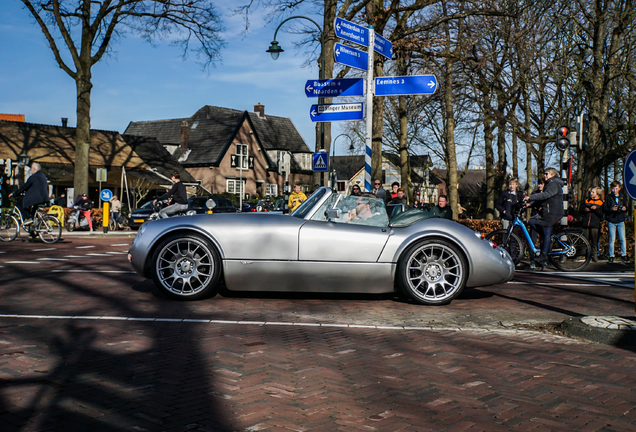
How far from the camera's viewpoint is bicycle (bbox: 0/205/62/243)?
16.3m

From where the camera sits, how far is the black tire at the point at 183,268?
7219 millimetres

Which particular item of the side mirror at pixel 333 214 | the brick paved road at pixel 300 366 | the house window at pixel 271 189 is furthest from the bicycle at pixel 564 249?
the house window at pixel 271 189

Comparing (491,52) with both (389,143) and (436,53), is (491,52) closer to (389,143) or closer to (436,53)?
(436,53)

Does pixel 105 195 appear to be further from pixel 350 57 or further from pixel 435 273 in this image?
pixel 435 273

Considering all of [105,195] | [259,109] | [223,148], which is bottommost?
[105,195]

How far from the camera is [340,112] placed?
13.1 meters

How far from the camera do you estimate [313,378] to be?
4230mm

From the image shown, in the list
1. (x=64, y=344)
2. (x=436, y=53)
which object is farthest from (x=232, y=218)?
(x=436, y=53)

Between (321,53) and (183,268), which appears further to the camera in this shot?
(321,53)

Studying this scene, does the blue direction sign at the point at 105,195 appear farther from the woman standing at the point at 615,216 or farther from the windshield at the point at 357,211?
the windshield at the point at 357,211

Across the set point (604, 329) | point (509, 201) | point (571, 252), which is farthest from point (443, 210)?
point (604, 329)

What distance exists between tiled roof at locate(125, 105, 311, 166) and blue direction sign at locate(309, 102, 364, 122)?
1788 inches

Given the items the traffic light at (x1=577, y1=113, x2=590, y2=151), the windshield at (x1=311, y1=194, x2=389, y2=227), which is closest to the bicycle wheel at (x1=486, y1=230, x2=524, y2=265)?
the traffic light at (x1=577, y1=113, x2=590, y2=151)

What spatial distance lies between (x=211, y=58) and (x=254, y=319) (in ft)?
74.7
